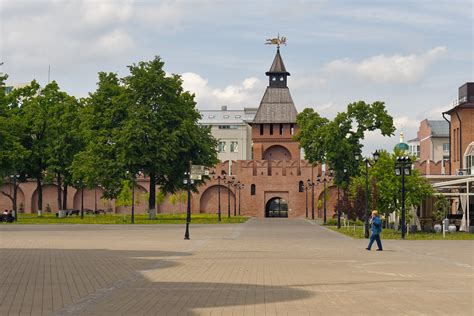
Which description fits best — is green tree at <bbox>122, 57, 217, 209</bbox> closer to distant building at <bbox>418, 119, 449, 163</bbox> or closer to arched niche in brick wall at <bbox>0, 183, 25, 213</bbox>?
arched niche in brick wall at <bbox>0, 183, 25, 213</bbox>

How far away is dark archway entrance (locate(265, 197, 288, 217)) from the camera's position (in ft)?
321

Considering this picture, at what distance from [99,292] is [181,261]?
7.58 m

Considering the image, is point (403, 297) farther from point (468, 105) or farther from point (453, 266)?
point (468, 105)

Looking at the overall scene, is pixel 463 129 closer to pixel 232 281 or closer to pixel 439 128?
pixel 439 128

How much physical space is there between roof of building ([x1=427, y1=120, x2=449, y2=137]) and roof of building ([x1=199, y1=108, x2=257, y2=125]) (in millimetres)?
35180

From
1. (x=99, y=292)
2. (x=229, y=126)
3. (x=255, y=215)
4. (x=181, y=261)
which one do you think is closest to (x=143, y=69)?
(x=255, y=215)

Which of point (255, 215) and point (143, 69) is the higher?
point (143, 69)

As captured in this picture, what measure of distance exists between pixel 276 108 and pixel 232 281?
85576mm

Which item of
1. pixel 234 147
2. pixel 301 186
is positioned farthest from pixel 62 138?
pixel 234 147

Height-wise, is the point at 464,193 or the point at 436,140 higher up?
the point at 436,140

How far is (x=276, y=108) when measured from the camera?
10144cm

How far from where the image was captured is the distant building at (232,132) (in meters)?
133

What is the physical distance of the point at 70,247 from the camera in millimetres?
27547

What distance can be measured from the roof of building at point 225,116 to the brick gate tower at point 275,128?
3924 cm
